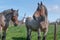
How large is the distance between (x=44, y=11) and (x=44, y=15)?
0.79 feet

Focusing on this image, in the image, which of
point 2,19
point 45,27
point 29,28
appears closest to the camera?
point 45,27

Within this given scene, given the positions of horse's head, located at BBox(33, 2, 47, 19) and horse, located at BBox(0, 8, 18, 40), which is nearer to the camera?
horse's head, located at BBox(33, 2, 47, 19)

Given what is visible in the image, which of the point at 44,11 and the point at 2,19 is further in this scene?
the point at 2,19

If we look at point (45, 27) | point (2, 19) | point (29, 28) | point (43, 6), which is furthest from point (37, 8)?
point (29, 28)

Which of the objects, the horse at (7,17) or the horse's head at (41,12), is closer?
the horse's head at (41,12)

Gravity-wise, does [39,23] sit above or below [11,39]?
above

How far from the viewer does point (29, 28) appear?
16.7 m

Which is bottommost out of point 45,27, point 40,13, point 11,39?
point 11,39

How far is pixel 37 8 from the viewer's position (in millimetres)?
13586

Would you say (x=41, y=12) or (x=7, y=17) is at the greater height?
(x=41, y=12)

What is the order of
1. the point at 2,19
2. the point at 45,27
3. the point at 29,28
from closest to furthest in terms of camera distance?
the point at 45,27, the point at 2,19, the point at 29,28

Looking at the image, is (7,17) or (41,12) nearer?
(41,12)

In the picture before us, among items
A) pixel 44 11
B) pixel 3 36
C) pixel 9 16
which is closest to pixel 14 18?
pixel 9 16

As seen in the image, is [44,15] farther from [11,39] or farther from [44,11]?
[11,39]
